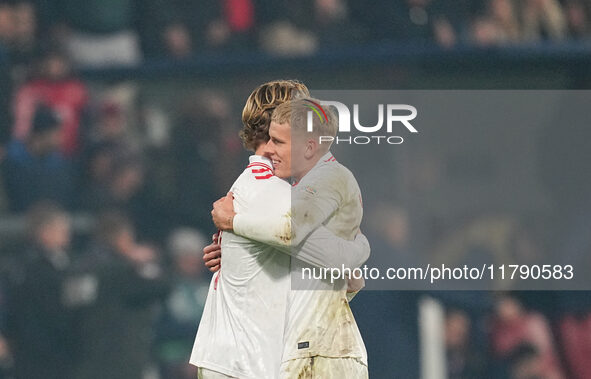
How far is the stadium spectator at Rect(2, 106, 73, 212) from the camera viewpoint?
273 inches

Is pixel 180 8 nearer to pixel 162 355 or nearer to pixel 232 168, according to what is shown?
pixel 232 168

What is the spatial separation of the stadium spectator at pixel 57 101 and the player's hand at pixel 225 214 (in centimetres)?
340

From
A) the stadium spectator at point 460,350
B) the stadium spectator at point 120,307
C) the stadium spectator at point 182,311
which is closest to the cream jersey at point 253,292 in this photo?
the stadium spectator at point 460,350

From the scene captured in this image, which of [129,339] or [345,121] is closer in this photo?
[345,121]

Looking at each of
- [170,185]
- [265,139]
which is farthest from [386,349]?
[265,139]

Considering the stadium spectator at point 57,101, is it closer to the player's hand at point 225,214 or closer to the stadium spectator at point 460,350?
the stadium spectator at point 460,350

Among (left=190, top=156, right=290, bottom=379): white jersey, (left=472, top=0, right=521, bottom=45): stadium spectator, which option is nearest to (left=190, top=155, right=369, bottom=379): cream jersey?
(left=190, top=156, right=290, bottom=379): white jersey

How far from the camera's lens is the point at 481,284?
6195 mm

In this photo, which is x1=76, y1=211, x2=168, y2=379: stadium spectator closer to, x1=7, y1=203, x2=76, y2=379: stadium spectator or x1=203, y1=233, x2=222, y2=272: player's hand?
x1=7, y1=203, x2=76, y2=379: stadium spectator

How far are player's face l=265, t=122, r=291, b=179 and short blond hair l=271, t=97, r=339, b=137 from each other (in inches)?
0.9

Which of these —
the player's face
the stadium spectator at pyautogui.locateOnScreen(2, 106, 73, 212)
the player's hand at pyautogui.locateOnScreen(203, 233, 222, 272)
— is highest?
the stadium spectator at pyautogui.locateOnScreen(2, 106, 73, 212)

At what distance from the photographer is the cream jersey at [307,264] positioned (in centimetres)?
367

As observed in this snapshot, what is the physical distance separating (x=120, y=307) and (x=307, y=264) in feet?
9.51

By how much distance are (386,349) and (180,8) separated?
8.43 ft
